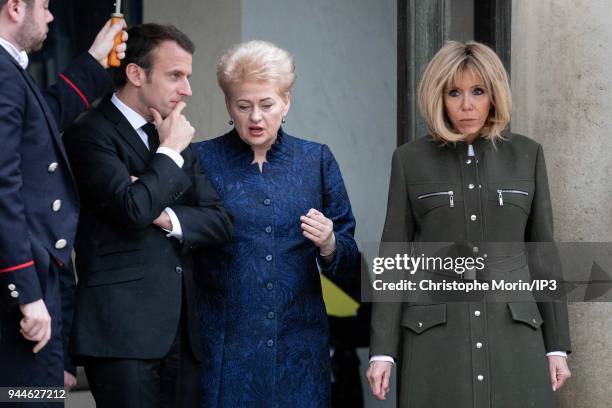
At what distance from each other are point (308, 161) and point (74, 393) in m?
1.95

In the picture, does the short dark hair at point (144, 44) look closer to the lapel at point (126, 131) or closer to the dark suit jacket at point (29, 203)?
the lapel at point (126, 131)

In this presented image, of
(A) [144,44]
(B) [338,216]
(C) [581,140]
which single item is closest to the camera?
(A) [144,44]

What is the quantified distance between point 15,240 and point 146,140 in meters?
0.83

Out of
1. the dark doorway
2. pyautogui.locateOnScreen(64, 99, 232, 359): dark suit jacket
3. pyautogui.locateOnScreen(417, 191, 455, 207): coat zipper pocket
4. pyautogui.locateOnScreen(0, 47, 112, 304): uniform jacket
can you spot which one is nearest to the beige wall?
pyautogui.locateOnScreen(417, 191, 455, 207): coat zipper pocket

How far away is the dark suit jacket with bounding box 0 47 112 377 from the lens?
3.36 m

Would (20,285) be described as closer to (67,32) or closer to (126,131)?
(126,131)

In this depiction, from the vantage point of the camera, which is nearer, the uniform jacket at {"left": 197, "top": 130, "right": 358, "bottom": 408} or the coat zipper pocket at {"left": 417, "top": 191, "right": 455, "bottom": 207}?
the coat zipper pocket at {"left": 417, "top": 191, "right": 455, "bottom": 207}

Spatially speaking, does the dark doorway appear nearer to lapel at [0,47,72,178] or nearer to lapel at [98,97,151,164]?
lapel at [98,97,151,164]

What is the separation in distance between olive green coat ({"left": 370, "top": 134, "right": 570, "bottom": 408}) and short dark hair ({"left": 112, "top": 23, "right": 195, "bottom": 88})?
85 centimetres

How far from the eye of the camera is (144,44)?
4.16 m

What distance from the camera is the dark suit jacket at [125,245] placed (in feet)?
12.5

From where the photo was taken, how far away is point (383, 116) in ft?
20.9

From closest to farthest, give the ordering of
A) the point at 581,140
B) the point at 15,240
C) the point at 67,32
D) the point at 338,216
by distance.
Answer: the point at 15,240, the point at 338,216, the point at 581,140, the point at 67,32

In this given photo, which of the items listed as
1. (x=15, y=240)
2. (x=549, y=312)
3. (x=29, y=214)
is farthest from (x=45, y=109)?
(x=549, y=312)
